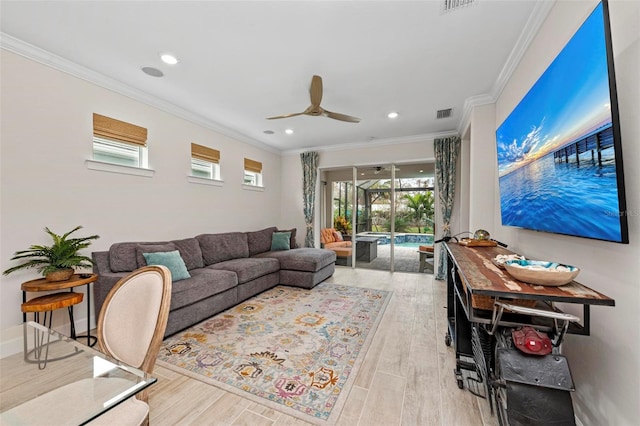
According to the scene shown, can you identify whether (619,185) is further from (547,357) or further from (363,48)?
(363,48)

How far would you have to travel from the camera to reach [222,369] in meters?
2.01

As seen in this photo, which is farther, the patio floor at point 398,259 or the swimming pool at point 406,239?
the patio floor at point 398,259

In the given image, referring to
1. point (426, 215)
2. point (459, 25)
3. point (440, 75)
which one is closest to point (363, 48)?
point (459, 25)

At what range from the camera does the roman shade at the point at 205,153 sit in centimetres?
402

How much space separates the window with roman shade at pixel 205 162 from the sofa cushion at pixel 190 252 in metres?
1.13

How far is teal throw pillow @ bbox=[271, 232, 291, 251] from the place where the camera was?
5008 mm

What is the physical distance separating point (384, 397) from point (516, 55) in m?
3.12

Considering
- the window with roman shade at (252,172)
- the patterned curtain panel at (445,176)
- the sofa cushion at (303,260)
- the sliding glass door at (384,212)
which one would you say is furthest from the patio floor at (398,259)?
the window with roman shade at (252,172)

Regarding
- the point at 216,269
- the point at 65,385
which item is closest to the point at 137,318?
the point at 65,385

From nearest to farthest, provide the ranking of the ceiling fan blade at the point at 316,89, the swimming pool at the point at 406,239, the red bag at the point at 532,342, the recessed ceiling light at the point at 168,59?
the red bag at the point at 532,342 → the recessed ceiling light at the point at 168,59 → the ceiling fan blade at the point at 316,89 → the swimming pool at the point at 406,239

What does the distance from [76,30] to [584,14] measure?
3653 mm

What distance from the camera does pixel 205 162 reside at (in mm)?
4281

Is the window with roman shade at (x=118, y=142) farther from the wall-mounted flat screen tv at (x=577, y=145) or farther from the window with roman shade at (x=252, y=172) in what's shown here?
the wall-mounted flat screen tv at (x=577, y=145)

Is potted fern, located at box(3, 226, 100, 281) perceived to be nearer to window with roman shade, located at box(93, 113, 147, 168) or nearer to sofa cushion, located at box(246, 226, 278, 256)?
window with roman shade, located at box(93, 113, 147, 168)
